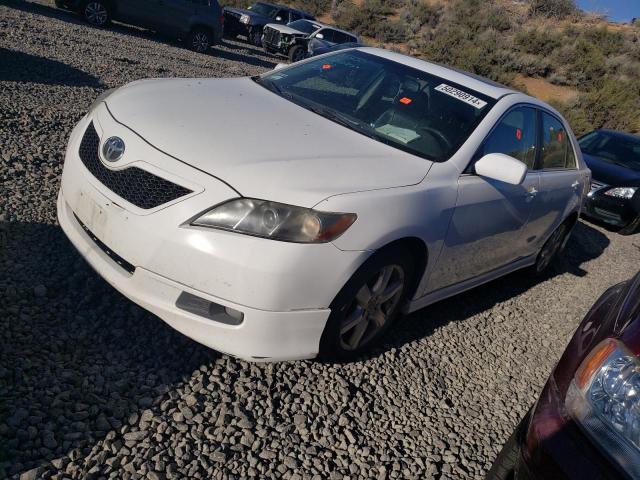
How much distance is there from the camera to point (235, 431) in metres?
2.34

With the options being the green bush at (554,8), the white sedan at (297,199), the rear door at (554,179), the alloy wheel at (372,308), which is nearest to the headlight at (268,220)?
the white sedan at (297,199)

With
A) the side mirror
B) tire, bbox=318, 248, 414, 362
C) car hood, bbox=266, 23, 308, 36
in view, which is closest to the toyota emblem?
tire, bbox=318, 248, 414, 362

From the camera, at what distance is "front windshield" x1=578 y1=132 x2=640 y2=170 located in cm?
874

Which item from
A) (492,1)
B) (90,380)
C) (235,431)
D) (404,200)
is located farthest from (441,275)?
(492,1)

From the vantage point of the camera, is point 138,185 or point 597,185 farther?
point 597,185

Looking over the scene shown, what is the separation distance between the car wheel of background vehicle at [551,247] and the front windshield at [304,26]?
613 inches

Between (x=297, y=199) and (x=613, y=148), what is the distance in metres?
8.61

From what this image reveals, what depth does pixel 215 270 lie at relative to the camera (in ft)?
7.49

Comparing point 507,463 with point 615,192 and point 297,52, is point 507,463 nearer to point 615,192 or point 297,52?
point 615,192

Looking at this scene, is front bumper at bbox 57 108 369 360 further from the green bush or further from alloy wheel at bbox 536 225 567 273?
the green bush

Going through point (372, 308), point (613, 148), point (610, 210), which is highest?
point (613, 148)

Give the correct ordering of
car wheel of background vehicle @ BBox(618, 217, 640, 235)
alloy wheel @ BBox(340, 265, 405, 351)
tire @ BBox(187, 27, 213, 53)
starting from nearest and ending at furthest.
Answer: alloy wheel @ BBox(340, 265, 405, 351) → car wheel of background vehicle @ BBox(618, 217, 640, 235) → tire @ BBox(187, 27, 213, 53)

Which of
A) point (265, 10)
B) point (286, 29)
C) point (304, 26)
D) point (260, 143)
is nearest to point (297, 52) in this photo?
point (286, 29)

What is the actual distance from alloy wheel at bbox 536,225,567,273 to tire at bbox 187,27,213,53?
11.8 metres
